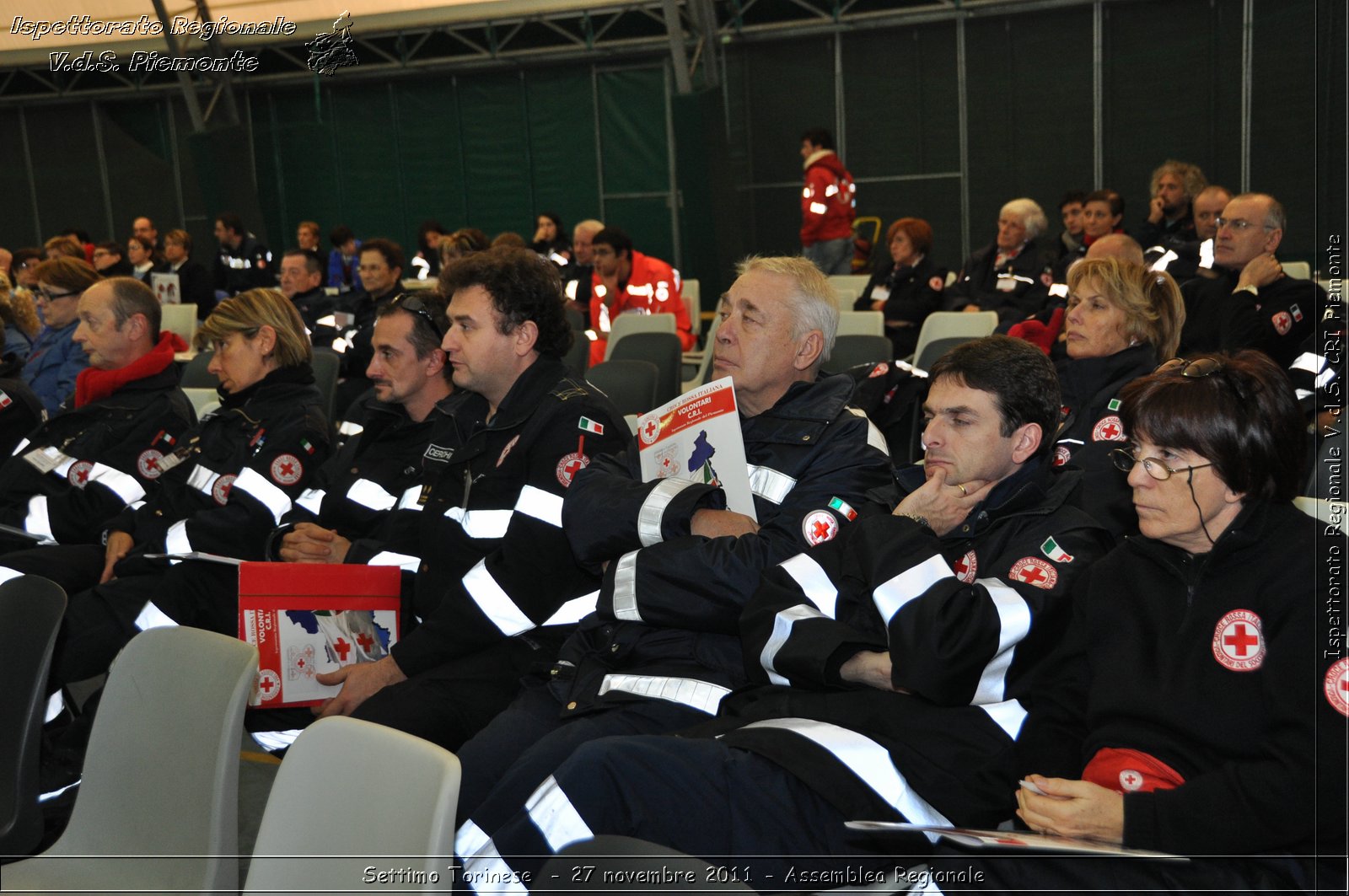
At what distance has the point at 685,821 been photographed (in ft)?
6.04

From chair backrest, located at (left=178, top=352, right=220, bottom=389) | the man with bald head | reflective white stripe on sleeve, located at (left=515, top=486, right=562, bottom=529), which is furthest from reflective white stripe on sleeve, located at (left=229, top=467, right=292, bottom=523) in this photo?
the man with bald head

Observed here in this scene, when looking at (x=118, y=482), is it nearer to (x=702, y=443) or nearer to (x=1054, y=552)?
(x=702, y=443)

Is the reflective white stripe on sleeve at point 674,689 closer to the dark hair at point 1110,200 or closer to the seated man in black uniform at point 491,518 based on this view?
the seated man in black uniform at point 491,518

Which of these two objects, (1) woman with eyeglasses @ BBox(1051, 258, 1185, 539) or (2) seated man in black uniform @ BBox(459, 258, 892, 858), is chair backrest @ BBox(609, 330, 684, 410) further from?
(2) seated man in black uniform @ BBox(459, 258, 892, 858)

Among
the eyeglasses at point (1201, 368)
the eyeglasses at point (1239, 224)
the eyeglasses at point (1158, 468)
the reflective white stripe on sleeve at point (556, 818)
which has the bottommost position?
the reflective white stripe on sleeve at point (556, 818)

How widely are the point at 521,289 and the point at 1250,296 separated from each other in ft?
11.0

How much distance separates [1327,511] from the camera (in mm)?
2020

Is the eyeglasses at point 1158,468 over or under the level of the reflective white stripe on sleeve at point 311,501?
over

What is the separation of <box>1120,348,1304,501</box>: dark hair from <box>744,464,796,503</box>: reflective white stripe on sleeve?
0.84 m

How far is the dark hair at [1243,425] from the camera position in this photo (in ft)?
5.86

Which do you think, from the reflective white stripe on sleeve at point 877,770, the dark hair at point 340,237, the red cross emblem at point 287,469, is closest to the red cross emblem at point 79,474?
the red cross emblem at point 287,469

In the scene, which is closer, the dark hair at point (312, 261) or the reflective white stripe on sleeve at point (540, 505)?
the reflective white stripe on sleeve at point (540, 505)

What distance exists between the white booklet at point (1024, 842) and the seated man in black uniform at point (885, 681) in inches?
7.1

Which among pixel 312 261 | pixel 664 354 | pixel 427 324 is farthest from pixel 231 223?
pixel 427 324
